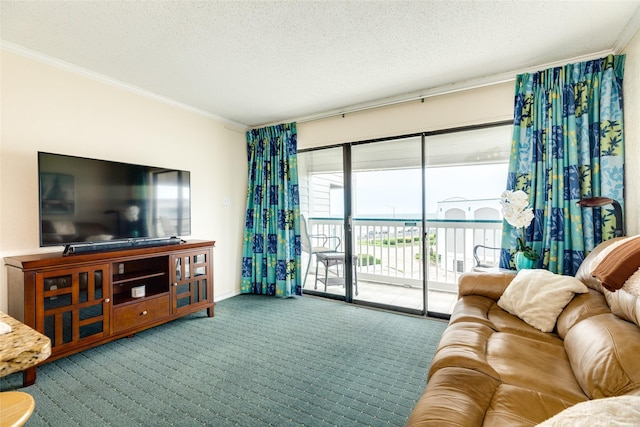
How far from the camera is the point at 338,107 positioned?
3555mm

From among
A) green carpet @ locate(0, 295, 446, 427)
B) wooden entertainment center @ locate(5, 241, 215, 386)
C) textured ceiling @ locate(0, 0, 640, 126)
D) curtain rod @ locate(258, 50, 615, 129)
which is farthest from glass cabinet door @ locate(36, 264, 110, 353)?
curtain rod @ locate(258, 50, 615, 129)

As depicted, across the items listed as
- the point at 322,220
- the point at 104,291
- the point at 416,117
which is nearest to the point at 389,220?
the point at 322,220

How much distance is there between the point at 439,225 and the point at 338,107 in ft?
6.48

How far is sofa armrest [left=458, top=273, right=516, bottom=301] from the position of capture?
2.11 meters

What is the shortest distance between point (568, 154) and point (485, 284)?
1277 millimetres

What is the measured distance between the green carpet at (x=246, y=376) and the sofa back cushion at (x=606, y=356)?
2.87ft

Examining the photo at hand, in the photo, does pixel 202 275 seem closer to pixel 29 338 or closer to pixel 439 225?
pixel 29 338

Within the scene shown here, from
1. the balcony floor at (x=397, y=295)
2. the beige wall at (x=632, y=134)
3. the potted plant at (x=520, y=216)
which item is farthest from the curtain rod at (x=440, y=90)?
the balcony floor at (x=397, y=295)

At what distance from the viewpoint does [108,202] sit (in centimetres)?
258

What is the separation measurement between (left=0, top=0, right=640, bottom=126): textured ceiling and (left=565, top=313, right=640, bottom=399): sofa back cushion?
72.6 inches

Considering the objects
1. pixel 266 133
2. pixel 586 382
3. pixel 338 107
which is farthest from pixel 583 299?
pixel 266 133

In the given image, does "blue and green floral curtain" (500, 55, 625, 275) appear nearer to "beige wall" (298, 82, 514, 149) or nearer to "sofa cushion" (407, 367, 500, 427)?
"beige wall" (298, 82, 514, 149)

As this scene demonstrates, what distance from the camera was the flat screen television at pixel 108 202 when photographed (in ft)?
7.43

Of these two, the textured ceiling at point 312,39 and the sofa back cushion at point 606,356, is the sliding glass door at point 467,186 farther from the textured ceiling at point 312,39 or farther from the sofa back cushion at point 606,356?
the sofa back cushion at point 606,356
